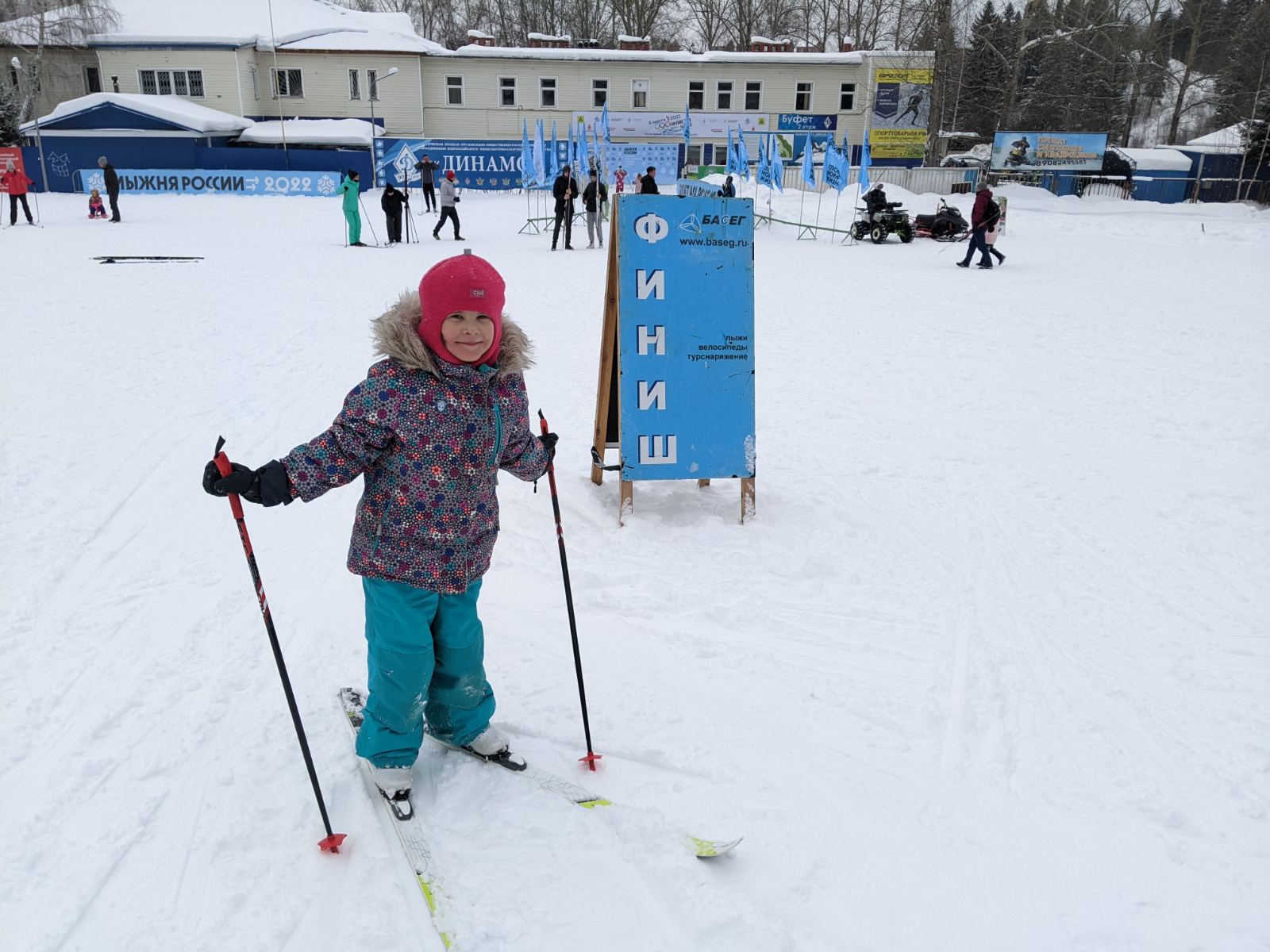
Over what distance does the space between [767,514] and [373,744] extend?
3247 millimetres

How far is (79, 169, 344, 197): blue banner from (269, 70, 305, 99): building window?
11600 millimetres

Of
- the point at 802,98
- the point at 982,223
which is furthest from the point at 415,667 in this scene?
the point at 802,98

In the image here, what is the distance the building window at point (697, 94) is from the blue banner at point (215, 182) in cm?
2023

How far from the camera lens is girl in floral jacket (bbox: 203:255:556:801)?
2533 millimetres

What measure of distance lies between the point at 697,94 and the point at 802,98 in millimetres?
5581

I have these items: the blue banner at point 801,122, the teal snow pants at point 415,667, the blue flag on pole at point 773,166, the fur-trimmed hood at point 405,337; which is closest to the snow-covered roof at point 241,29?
the blue banner at point 801,122

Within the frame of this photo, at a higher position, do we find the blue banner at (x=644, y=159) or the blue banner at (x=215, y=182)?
the blue banner at (x=644, y=159)

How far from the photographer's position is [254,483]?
95.2 inches

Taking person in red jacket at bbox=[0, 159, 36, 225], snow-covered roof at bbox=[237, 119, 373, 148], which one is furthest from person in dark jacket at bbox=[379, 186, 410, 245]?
snow-covered roof at bbox=[237, 119, 373, 148]

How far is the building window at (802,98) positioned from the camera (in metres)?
43.8

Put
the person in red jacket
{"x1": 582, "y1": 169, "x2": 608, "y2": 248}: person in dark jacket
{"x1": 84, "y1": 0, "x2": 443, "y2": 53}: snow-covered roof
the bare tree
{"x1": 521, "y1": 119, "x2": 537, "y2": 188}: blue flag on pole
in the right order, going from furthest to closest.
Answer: {"x1": 84, "y1": 0, "x2": 443, "y2": 53}: snow-covered roof
the bare tree
{"x1": 521, "y1": 119, "x2": 537, "y2": 188}: blue flag on pole
the person in red jacket
{"x1": 582, "y1": 169, "x2": 608, "y2": 248}: person in dark jacket

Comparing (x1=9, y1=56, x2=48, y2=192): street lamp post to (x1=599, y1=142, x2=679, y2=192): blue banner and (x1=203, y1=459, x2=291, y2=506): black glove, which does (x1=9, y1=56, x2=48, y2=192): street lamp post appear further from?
(x1=203, y1=459, x2=291, y2=506): black glove

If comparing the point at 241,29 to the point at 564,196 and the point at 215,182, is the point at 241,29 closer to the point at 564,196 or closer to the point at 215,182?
the point at 215,182

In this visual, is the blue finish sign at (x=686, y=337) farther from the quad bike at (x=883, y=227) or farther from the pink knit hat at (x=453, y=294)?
the quad bike at (x=883, y=227)
